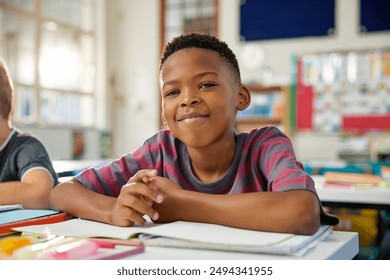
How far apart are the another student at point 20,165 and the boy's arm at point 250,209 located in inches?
13.7

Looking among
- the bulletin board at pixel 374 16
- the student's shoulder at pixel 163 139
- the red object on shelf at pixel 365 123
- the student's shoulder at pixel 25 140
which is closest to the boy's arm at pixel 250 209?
the student's shoulder at pixel 163 139

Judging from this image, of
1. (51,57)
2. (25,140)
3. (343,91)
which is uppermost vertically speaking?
(51,57)

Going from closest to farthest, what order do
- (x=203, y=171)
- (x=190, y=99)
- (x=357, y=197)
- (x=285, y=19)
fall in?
(x=190, y=99)
(x=203, y=171)
(x=357, y=197)
(x=285, y=19)

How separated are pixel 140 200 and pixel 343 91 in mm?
4876

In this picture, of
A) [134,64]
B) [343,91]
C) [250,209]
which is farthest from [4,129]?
[134,64]

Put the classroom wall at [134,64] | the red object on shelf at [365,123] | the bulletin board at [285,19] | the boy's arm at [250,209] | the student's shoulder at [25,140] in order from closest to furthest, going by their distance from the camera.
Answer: the boy's arm at [250,209] < the student's shoulder at [25,140] < the red object on shelf at [365,123] < the bulletin board at [285,19] < the classroom wall at [134,64]

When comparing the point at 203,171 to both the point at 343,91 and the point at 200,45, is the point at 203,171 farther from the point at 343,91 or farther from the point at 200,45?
the point at 343,91

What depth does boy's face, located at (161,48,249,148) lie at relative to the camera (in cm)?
90

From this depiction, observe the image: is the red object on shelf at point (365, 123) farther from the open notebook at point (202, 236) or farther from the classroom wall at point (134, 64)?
the open notebook at point (202, 236)

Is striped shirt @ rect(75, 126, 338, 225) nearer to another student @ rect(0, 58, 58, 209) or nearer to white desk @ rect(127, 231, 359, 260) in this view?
another student @ rect(0, 58, 58, 209)

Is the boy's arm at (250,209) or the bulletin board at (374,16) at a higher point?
the bulletin board at (374,16)

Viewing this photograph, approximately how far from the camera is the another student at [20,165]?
1.00 meters

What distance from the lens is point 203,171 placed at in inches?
39.7

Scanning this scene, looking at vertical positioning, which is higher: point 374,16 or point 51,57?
point 374,16
